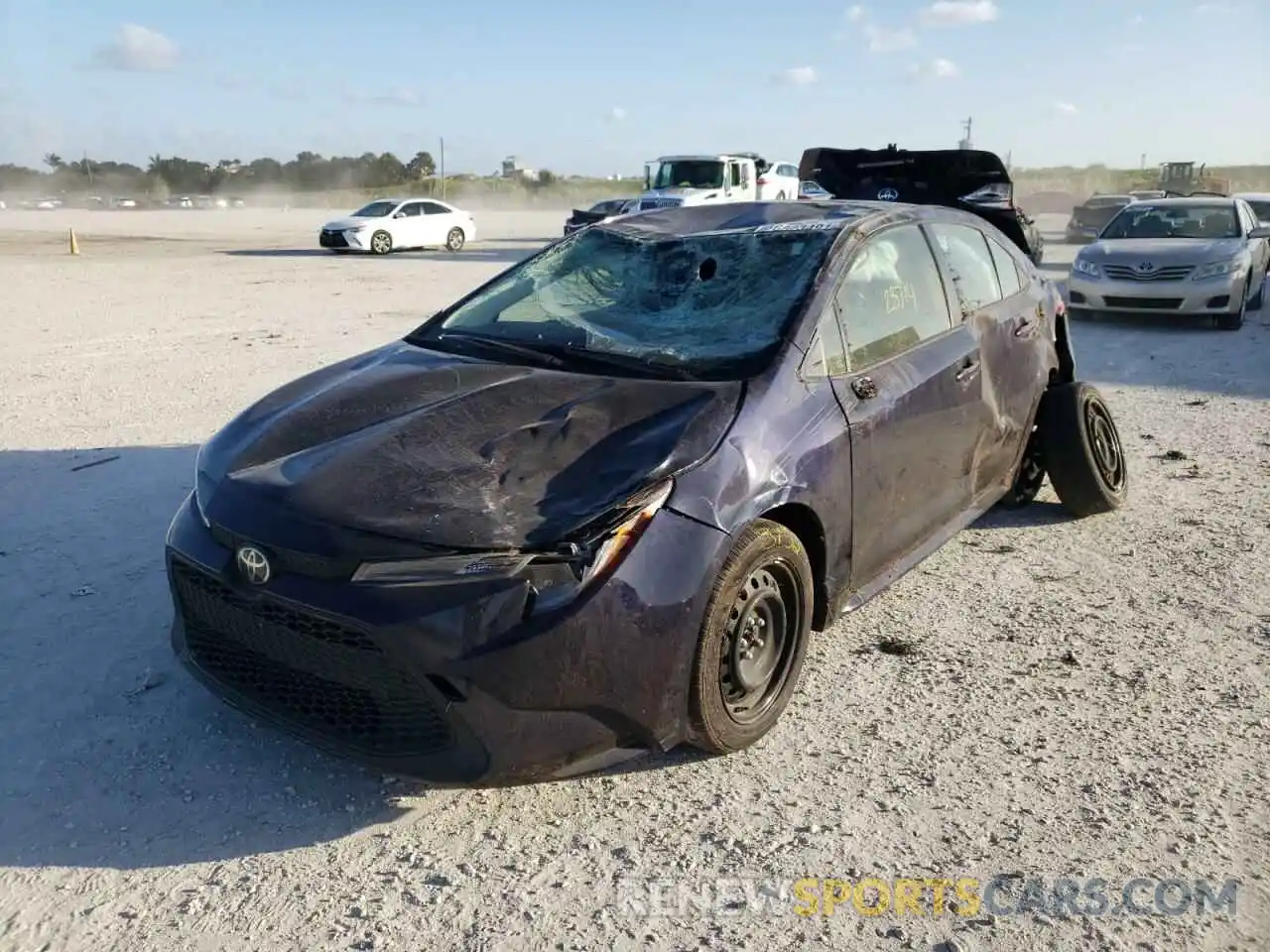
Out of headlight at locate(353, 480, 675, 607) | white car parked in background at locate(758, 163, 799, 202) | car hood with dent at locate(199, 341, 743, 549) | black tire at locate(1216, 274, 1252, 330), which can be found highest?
white car parked in background at locate(758, 163, 799, 202)

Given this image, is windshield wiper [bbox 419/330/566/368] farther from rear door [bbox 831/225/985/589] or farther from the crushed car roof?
rear door [bbox 831/225/985/589]

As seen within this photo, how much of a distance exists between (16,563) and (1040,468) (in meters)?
5.03

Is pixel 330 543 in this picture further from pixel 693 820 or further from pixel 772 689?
pixel 772 689

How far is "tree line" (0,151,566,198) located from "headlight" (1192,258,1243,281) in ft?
239

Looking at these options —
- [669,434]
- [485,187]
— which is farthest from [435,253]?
[485,187]

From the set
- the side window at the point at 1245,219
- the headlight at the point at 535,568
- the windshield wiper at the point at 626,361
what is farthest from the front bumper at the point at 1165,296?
the headlight at the point at 535,568

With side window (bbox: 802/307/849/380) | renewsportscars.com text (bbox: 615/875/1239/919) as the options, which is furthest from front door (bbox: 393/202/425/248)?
renewsportscars.com text (bbox: 615/875/1239/919)

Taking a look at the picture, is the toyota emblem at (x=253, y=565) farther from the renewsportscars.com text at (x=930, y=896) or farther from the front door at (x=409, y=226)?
the front door at (x=409, y=226)

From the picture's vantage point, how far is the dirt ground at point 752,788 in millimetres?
2441

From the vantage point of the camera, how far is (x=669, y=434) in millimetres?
2967

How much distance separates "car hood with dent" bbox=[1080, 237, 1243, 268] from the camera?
36.6 feet

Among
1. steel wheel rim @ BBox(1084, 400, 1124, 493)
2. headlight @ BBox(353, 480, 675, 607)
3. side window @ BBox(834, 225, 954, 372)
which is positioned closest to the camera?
headlight @ BBox(353, 480, 675, 607)

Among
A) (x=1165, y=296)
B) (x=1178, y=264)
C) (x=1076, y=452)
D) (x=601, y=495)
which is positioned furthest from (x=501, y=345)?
(x=1178, y=264)

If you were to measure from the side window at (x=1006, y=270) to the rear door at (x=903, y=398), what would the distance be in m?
A: 0.69
